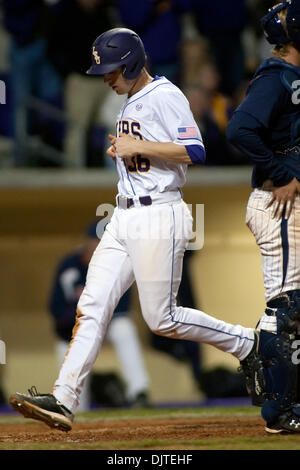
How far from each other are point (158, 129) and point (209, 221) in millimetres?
5533

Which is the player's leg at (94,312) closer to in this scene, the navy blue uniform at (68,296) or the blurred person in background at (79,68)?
the navy blue uniform at (68,296)

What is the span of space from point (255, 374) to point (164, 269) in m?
0.68

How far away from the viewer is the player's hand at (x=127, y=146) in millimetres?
4508

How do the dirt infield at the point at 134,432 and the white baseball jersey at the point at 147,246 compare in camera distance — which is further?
the white baseball jersey at the point at 147,246

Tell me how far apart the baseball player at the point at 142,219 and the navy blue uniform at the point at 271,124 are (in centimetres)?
25

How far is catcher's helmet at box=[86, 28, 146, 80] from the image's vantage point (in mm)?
4559

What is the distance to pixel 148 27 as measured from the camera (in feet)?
28.5

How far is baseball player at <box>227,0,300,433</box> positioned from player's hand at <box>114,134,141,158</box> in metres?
0.43

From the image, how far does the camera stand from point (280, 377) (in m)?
4.48

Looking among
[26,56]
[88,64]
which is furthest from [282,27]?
[26,56]

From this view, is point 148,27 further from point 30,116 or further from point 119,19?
point 30,116

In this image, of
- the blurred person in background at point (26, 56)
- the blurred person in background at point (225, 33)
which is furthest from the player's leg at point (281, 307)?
the blurred person in background at point (26, 56)

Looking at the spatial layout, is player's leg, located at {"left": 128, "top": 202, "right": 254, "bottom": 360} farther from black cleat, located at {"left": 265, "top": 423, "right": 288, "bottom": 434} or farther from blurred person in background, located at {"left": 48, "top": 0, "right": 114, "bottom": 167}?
blurred person in background, located at {"left": 48, "top": 0, "right": 114, "bottom": 167}

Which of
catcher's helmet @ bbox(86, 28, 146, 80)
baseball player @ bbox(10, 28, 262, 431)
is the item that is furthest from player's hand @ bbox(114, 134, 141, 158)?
catcher's helmet @ bbox(86, 28, 146, 80)
